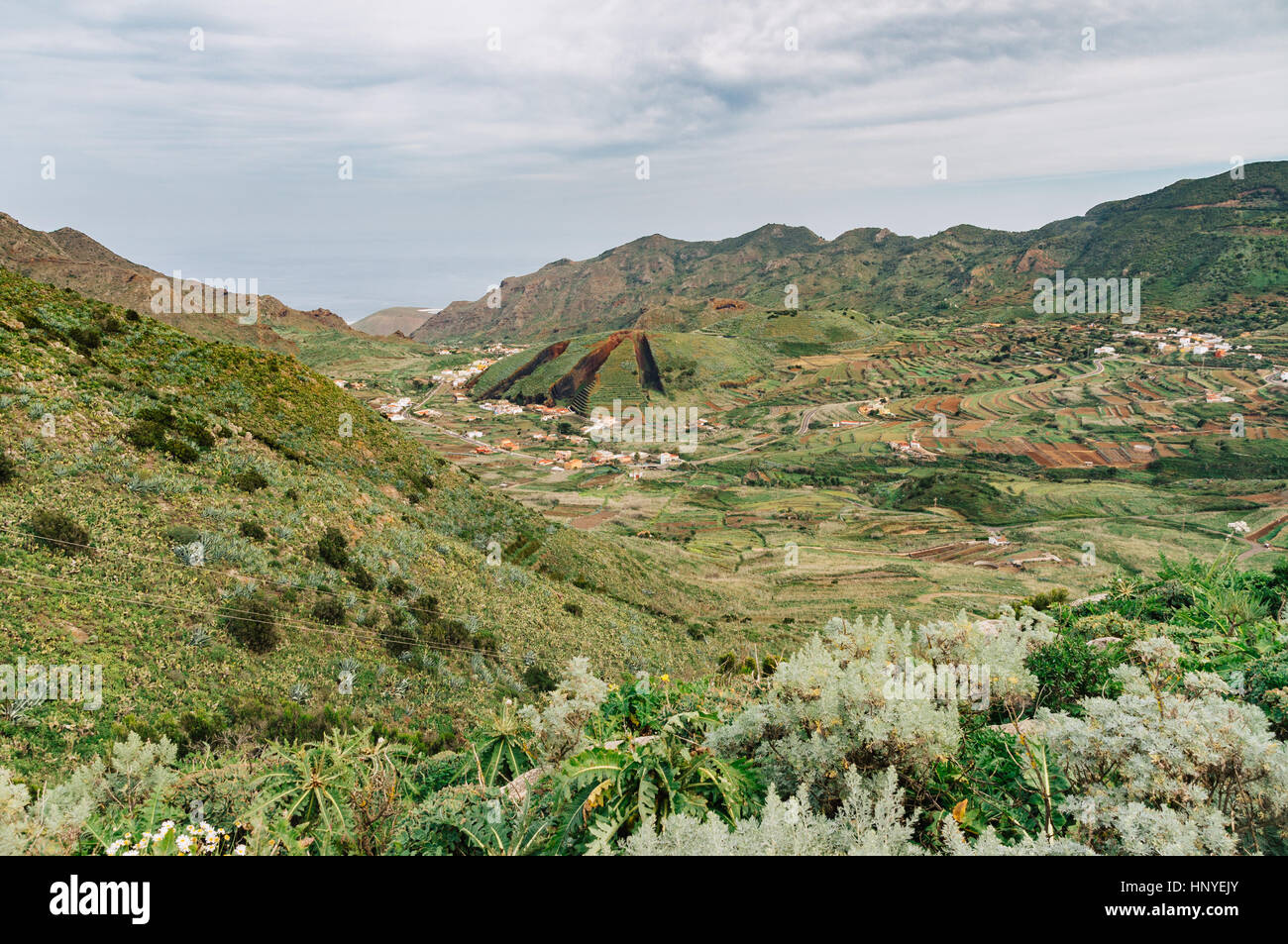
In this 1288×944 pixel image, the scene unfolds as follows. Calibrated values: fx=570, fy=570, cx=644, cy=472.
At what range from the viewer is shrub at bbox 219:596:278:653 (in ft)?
49.0

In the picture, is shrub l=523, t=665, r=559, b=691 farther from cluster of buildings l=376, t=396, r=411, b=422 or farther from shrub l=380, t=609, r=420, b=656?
cluster of buildings l=376, t=396, r=411, b=422

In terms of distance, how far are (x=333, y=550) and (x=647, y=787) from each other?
66.1ft

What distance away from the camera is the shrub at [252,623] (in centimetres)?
1492

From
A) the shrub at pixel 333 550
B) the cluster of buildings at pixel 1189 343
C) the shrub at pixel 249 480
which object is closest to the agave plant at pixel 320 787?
the shrub at pixel 333 550

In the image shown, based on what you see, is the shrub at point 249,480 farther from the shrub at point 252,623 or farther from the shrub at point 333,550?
the shrub at point 252,623

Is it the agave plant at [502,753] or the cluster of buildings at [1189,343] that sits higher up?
the cluster of buildings at [1189,343]

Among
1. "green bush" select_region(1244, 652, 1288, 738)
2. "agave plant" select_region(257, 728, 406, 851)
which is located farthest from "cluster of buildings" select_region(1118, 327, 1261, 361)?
"agave plant" select_region(257, 728, 406, 851)

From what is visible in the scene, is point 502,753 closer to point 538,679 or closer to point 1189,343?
point 538,679

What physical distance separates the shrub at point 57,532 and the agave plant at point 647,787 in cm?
1670

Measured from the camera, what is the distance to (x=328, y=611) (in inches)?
701

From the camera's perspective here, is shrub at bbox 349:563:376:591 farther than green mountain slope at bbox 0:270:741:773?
Yes

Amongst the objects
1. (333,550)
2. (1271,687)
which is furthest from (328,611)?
(1271,687)

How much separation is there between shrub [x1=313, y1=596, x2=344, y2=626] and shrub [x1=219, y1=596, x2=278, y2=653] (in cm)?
145
